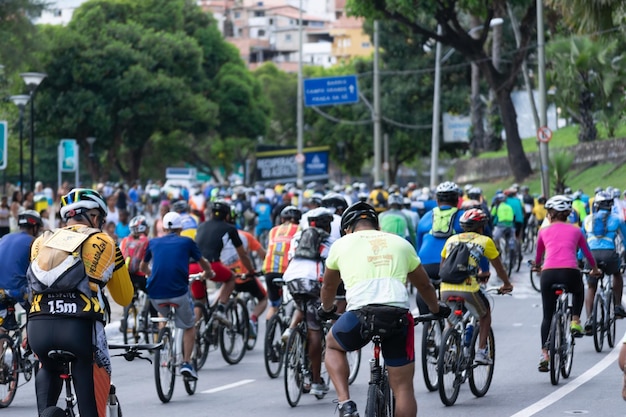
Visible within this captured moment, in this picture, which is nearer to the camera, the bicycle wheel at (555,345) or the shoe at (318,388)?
the shoe at (318,388)

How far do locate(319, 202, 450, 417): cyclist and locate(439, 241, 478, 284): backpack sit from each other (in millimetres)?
3917

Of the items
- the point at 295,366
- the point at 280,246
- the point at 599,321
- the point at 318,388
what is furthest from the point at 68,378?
the point at 599,321

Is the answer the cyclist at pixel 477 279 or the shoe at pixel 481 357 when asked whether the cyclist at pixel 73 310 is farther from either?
the shoe at pixel 481 357

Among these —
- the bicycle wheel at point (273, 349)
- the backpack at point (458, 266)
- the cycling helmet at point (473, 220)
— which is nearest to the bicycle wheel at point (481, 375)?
the backpack at point (458, 266)

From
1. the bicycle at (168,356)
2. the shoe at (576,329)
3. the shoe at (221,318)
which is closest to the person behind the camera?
the bicycle at (168,356)

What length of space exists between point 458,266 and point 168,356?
2865mm

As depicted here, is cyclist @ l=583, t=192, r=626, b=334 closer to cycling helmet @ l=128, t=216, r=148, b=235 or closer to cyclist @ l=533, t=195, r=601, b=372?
cyclist @ l=533, t=195, r=601, b=372

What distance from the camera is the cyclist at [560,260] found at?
520 inches

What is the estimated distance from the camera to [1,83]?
5800cm

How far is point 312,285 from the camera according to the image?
12.3m

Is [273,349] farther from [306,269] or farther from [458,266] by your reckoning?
[458,266]

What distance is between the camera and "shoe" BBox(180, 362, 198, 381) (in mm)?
12648

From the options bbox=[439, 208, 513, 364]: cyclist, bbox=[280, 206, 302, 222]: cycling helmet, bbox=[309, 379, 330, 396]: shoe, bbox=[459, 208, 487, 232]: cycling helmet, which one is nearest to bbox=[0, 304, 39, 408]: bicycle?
bbox=[309, 379, 330, 396]: shoe

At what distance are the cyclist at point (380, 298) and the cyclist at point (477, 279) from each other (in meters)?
4.01
